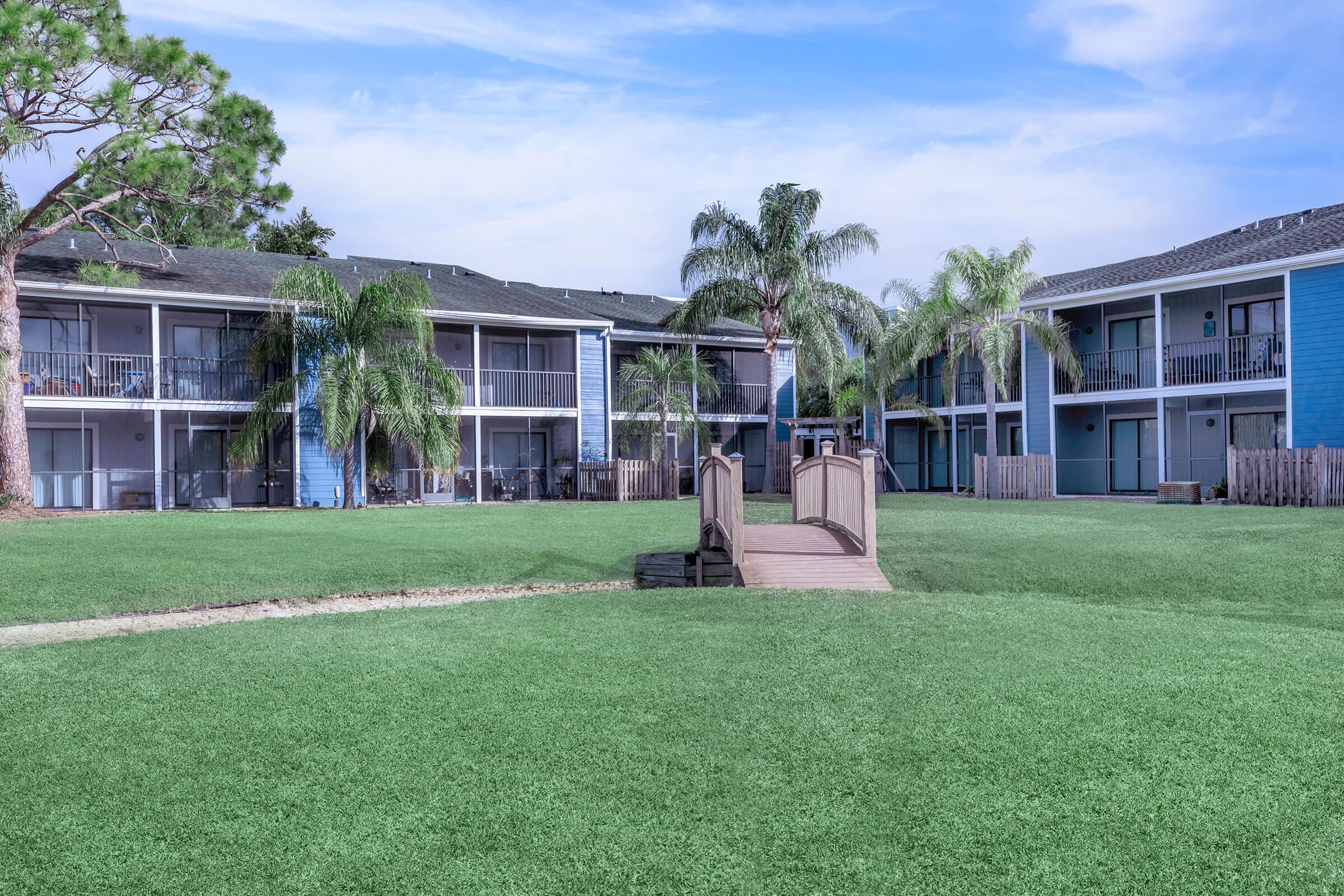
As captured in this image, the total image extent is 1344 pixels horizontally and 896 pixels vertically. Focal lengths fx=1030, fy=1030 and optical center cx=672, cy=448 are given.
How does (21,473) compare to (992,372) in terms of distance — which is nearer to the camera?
(21,473)

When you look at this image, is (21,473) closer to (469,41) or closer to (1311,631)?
(469,41)

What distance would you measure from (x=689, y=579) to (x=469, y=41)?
395 inches

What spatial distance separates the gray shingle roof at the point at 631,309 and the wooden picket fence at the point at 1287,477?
15660mm

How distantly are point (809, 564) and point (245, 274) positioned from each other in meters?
20.0

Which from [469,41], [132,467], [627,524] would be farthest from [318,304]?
[627,524]

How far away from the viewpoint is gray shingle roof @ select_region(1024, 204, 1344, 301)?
22547 millimetres

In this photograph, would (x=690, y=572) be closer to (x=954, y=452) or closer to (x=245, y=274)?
(x=245, y=274)

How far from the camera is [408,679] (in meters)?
6.25

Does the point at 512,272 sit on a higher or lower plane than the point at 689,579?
higher

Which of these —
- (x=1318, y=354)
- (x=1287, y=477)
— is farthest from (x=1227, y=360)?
(x=1287, y=477)

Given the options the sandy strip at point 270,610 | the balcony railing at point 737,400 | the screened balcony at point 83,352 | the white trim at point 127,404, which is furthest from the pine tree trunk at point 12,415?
the balcony railing at point 737,400

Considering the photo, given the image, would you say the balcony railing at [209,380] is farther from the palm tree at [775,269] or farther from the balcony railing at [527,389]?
the palm tree at [775,269]

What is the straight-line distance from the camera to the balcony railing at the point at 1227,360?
23391 mm

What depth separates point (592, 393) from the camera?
2903 centimetres
